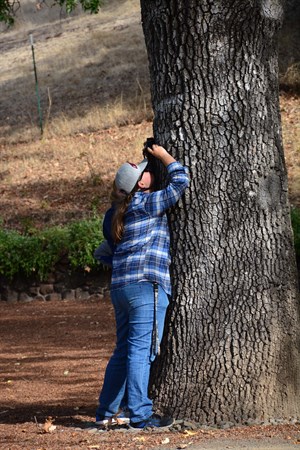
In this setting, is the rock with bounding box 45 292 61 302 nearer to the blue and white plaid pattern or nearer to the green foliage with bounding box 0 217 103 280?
the green foliage with bounding box 0 217 103 280

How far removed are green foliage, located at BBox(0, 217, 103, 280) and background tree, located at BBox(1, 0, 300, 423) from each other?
22.8ft

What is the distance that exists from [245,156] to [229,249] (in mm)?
562

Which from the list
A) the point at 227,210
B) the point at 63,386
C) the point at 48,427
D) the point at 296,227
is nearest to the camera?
the point at 227,210

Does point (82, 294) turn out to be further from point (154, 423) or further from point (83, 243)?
point (154, 423)

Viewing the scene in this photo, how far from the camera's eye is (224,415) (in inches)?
223

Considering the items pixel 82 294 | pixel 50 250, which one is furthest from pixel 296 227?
pixel 50 250

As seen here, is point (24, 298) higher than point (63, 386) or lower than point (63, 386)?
lower

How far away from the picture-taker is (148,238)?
5621mm

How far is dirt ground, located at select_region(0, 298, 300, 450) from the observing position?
5.51 meters

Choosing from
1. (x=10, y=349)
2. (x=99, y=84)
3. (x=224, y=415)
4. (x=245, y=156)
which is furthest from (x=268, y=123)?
(x=99, y=84)

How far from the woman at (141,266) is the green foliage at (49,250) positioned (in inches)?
271

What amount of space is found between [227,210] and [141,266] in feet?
2.01

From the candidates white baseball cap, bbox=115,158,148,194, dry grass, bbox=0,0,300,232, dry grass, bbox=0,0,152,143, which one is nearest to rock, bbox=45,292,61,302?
dry grass, bbox=0,0,300,232

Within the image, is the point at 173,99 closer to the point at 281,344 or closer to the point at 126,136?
the point at 281,344
